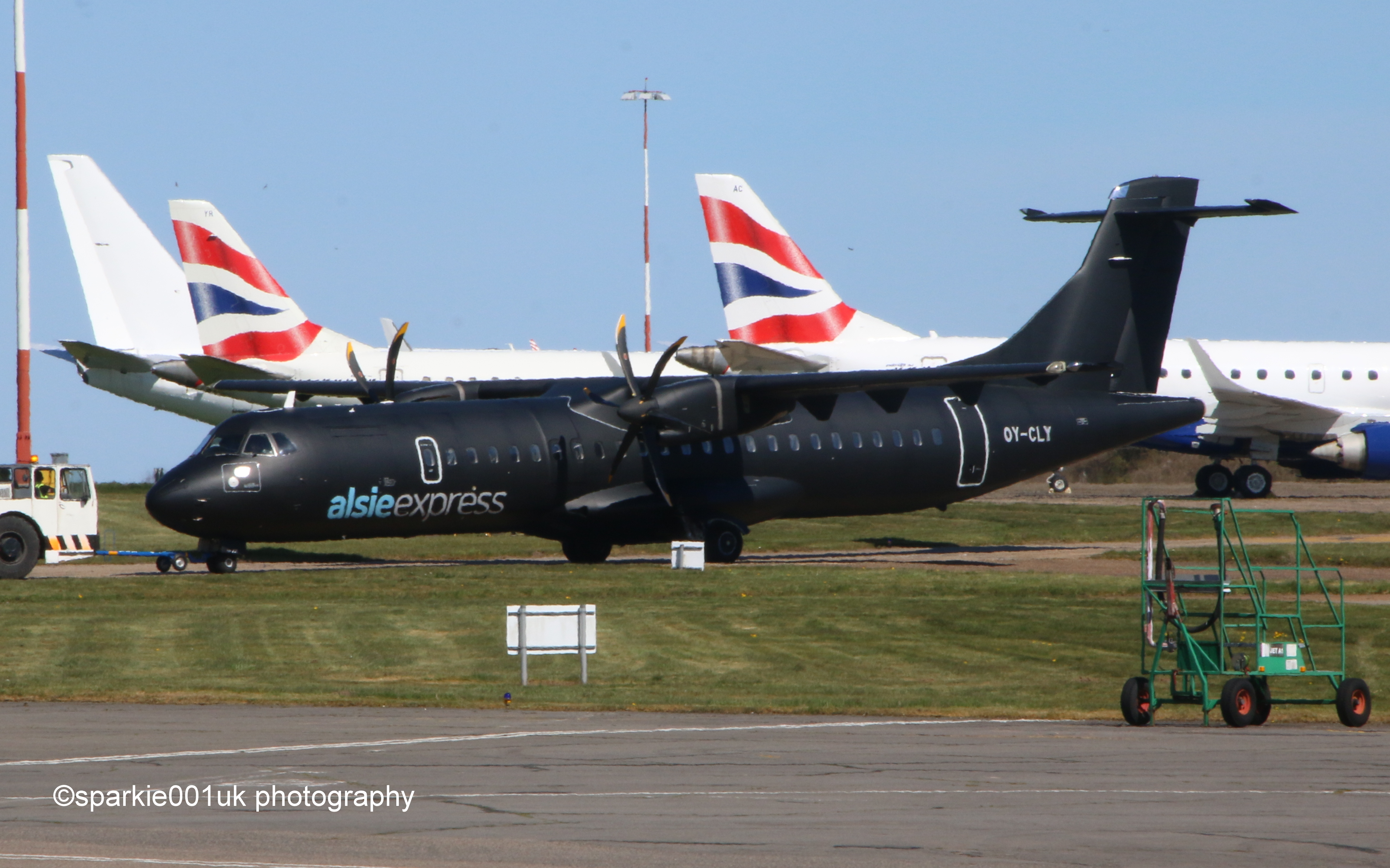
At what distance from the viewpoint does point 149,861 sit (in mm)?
8398

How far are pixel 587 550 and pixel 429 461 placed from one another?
4.78 metres

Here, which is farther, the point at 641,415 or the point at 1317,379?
the point at 1317,379

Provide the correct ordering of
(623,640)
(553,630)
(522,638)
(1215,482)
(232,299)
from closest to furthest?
(522,638) < (553,630) < (623,640) < (232,299) < (1215,482)

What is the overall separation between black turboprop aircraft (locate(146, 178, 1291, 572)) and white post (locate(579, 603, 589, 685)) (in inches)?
417

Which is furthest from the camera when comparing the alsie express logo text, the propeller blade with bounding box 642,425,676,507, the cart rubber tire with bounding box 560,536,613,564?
the cart rubber tire with bounding box 560,536,613,564

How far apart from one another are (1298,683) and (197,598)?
16389 millimetres

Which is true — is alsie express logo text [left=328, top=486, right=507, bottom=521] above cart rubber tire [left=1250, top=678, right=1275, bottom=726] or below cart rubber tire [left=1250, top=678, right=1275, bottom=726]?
above

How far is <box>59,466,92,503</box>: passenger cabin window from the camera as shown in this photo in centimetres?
2989

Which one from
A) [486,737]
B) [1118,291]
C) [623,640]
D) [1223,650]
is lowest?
[623,640]

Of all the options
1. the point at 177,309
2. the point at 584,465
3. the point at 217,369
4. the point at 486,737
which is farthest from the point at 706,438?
the point at 177,309

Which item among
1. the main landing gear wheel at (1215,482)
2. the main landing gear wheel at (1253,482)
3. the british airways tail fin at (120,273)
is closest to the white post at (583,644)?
the british airways tail fin at (120,273)

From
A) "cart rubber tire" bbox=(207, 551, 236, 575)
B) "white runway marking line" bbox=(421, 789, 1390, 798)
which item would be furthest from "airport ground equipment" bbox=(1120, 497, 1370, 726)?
"cart rubber tire" bbox=(207, 551, 236, 575)

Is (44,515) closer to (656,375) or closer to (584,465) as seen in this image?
(584,465)

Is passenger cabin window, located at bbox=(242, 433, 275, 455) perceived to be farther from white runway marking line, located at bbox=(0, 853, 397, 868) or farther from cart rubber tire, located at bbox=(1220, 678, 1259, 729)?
white runway marking line, located at bbox=(0, 853, 397, 868)
